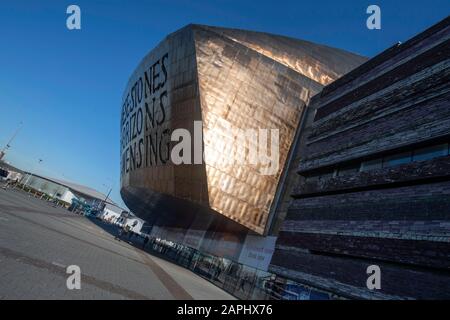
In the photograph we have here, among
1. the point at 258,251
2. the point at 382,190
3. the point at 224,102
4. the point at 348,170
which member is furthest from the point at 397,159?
the point at 224,102

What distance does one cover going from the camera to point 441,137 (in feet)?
43.6

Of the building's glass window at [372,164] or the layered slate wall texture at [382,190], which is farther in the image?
the building's glass window at [372,164]

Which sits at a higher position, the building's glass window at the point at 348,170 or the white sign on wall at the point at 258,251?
the building's glass window at the point at 348,170

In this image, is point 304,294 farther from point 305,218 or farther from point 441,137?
point 441,137

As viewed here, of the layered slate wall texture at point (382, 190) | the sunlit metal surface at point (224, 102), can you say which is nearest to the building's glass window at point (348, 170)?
the layered slate wall texture at point (382, 190)

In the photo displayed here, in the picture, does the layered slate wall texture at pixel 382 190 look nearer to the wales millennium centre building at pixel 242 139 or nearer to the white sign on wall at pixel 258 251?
the wales millennium centre building at pixel 242 139

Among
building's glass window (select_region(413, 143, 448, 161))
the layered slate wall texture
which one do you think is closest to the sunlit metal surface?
the layered slate wall texture

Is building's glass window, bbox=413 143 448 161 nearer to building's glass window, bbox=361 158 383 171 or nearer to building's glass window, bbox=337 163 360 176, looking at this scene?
building's glass window, bbox=361 158 383 171

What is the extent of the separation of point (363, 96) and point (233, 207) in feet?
40.1

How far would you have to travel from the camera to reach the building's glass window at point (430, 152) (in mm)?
13344

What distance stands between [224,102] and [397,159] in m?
13.4

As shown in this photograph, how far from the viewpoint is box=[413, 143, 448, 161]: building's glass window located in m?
13.3

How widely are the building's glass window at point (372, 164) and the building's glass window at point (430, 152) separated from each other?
2.06 m
